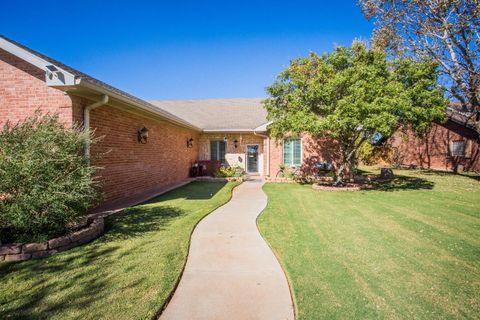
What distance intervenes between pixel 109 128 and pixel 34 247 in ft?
13.8

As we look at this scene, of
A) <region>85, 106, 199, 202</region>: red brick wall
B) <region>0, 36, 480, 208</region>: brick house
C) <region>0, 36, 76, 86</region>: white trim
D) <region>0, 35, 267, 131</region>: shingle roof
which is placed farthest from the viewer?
<region>0, 35, 267, 131</region>: shingle roof

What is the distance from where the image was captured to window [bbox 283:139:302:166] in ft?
49.0

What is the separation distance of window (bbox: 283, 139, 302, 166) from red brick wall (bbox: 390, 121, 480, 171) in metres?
10.0

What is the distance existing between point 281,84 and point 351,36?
8.63 m

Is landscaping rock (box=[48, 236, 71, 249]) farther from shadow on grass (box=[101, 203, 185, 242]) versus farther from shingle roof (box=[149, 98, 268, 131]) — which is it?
shingle roof (box=[149, 98, 268, 131])

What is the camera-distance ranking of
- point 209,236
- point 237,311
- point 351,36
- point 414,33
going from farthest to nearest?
point 351,36
point 414,33
point 209,236
point 237,311

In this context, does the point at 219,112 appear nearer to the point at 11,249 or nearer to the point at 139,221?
the point at 139,221

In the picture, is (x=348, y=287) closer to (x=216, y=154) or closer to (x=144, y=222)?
(x=144, y=222)

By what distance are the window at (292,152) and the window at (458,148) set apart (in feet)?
51.1

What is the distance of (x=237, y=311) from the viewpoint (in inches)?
106

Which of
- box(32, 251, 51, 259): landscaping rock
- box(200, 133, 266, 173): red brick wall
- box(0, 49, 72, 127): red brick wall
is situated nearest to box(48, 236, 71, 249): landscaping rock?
box(32, 251, 51, 259): landscaping rock

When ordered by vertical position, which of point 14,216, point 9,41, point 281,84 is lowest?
point 14,216

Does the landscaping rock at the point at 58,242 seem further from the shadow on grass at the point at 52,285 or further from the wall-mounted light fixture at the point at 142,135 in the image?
the wall-mounted light fixture at the point at 142,135

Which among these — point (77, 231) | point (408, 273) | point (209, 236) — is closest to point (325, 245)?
point (408, 273)
